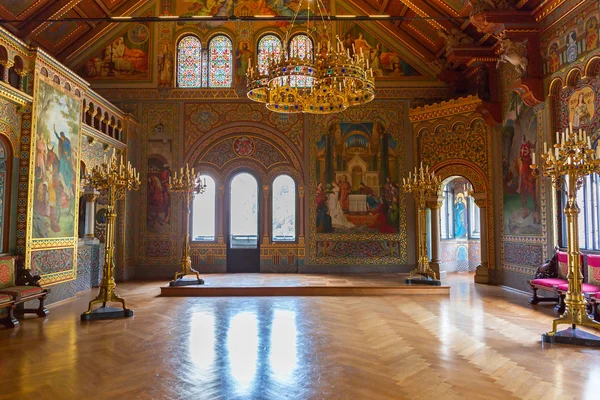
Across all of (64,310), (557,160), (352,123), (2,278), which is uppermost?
(352,123)

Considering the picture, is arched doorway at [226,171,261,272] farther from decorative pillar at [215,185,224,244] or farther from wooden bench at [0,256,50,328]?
wooden bench at [0,256,50,328]

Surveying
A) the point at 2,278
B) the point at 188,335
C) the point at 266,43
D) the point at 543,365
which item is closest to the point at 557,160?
the point at 543,365

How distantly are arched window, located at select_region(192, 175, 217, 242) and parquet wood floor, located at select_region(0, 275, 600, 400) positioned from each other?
622 cm

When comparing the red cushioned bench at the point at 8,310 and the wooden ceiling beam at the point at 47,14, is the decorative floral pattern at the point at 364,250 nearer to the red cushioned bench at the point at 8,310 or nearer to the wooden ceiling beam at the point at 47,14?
the red cushioned bench at the point at 8,310

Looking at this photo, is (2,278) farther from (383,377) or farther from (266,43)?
(266,43)

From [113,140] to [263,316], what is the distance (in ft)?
26.7

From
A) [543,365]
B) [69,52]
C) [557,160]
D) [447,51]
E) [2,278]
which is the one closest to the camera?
[543,365]

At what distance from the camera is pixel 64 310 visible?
29.7 ft

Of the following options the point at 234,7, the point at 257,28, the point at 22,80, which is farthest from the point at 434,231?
the point at 22,80

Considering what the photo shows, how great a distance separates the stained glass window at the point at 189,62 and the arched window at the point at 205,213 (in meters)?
3.48

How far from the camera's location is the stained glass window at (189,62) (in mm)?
15414

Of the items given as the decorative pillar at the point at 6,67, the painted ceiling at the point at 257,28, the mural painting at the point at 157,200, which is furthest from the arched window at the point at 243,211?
the decorative pillar at the point at 6,67

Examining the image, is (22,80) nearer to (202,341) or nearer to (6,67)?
(6,67)

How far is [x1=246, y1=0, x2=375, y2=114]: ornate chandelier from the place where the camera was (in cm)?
791
